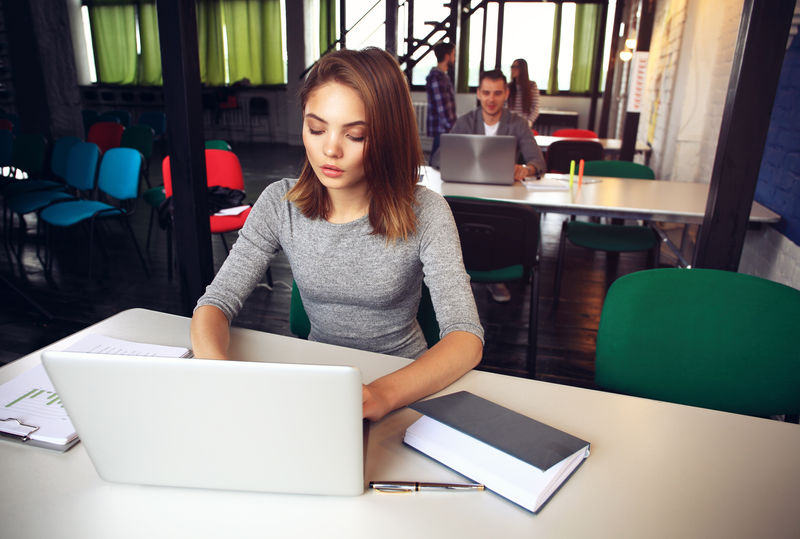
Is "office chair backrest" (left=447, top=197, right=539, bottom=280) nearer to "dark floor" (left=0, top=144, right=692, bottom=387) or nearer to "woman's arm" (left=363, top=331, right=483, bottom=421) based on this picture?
"dark floor" (left=0, top=144, right=692, bottom=387)

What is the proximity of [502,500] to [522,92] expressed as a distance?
539 cm

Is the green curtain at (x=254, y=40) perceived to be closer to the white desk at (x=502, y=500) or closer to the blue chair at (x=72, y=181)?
the blue chair at (x=72, y=181)

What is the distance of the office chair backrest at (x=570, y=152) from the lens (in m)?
4.12

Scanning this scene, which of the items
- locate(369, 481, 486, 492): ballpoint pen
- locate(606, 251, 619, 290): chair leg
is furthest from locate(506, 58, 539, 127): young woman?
locate(369, 481, 486, 492): ballpoint pen

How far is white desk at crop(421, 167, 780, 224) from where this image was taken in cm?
245

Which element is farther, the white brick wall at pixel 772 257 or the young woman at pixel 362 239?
the white brick wall at pixel 772 257

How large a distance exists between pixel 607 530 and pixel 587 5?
9.00m

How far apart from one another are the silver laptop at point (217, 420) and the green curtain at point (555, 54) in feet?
29.3

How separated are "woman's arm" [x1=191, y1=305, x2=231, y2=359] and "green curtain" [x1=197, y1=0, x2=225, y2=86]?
9983 mm

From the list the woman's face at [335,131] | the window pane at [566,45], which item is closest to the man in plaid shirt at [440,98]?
the woman's face at [335,131]

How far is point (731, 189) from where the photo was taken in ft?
5.49

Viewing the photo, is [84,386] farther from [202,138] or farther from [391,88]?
[202,138]

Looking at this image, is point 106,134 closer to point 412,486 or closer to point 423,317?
point 423,317

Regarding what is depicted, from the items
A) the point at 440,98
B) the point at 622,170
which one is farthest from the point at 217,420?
the point at 440,98
